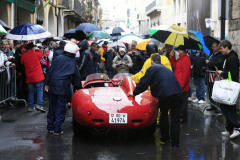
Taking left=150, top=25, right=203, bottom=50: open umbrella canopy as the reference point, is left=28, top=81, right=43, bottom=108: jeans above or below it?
below

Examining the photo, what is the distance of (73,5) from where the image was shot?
39.5m

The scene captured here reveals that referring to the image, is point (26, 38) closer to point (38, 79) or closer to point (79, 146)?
point (38, 79)

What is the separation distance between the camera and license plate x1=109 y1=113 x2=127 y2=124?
6587 mm

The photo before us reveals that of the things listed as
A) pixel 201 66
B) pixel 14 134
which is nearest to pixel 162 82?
pixel 14 134

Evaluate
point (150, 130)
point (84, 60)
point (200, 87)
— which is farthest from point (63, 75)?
point (200, 87)

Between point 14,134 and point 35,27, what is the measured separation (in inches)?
175

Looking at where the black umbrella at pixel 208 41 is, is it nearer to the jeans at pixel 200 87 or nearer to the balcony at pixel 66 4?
the jeans at pixel 200 87

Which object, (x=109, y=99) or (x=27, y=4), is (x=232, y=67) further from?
(x=27, y=4)

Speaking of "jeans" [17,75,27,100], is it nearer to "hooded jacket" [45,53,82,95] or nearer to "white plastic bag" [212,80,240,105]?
"hooded jacket" [45,53,82,95]

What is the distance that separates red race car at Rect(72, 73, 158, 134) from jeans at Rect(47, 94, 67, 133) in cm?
32

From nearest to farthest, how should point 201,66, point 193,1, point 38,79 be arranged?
point 38,79 → point 201,66 → point 193,1

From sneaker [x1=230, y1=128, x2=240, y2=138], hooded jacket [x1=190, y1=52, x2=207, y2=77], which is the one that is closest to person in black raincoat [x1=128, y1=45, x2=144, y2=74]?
hooded jacket [x1=190, y1=52, x2=207, y2=77]

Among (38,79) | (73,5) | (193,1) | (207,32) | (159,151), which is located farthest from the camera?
(73,5)

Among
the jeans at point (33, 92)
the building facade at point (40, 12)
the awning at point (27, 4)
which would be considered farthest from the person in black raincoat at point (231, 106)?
the awning at point (27, 4)
